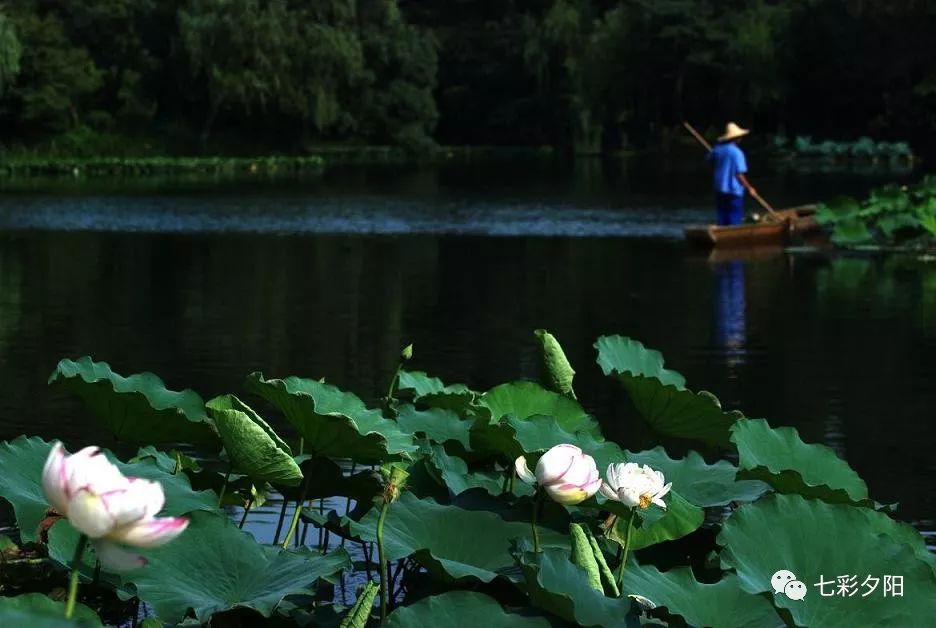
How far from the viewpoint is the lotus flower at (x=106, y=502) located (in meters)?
1.93

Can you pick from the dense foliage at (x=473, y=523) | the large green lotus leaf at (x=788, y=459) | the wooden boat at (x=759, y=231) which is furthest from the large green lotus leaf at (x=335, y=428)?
the wooden boat at (x=759, y=231)

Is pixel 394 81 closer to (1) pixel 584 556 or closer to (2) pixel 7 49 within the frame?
(2) pixel 7 49

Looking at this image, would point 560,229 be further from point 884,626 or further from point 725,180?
point 884,626

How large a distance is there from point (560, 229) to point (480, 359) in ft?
42.7

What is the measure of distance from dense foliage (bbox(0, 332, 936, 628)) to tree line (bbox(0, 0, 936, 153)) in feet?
151

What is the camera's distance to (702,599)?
275 cm

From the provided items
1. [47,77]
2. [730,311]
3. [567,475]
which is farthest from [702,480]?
[47,77]

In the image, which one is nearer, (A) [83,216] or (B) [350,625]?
(B) [350,625]

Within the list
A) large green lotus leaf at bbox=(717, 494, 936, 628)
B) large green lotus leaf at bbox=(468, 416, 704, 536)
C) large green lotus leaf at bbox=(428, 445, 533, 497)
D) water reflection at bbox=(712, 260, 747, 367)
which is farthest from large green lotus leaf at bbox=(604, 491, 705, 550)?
water reflection at bbox=(712, 260, 747, 367)

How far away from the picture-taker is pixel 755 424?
11.9 ft

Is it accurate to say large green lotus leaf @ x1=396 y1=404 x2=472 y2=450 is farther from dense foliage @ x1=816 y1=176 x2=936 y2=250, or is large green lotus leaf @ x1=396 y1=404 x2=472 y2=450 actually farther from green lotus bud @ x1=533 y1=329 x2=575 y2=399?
dense foliage @ x1=816 y1=176 x2=936 y2=250

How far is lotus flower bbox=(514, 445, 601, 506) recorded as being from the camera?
2869 mm

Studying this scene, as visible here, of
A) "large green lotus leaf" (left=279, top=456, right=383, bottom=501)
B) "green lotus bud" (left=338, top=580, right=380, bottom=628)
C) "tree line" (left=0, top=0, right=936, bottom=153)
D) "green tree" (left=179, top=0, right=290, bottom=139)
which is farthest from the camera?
"tree line" (left=0, top=0, right=936, bottom=153)

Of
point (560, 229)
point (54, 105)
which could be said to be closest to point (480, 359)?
point (560, 229)
